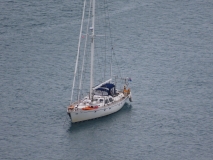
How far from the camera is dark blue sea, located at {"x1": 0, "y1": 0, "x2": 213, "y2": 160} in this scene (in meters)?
145

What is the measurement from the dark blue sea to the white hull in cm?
137

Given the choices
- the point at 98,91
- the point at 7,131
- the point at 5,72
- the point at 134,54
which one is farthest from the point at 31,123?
the point at 134,54

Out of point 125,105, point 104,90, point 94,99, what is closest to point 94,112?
Answer: point 94,99

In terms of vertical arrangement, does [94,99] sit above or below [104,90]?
below

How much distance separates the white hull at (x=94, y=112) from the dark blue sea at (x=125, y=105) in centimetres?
137

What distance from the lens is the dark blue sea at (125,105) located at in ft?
474

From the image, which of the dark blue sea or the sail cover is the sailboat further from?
the dark blue sea

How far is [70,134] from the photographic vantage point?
149000mm

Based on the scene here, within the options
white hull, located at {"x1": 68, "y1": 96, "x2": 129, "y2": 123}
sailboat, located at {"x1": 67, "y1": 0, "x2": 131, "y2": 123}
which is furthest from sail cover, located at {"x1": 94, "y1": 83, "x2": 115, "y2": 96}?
white hull, located at {"x1": 68, "y1": 96, "x2": 129, "y2": 123}

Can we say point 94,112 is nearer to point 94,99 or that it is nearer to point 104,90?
point 94,99

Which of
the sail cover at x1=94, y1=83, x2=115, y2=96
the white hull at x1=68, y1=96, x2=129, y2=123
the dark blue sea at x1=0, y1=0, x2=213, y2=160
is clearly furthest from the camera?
the sail cover at x1=94, y1=83, x2=115, y2=96

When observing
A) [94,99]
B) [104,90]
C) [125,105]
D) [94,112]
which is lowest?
[125,105]

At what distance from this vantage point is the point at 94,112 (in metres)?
152

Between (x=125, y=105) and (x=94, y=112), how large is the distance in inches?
476
